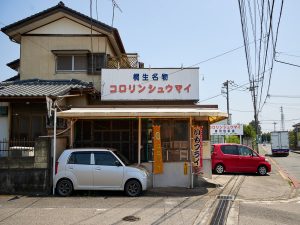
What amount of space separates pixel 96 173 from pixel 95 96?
19.9 ft

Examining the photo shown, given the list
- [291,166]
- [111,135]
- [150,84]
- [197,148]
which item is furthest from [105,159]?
[291,166]

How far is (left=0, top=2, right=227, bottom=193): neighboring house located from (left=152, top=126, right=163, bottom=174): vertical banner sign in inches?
8.6

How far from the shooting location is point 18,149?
13219 mm

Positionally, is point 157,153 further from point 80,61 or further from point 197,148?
point 80,61

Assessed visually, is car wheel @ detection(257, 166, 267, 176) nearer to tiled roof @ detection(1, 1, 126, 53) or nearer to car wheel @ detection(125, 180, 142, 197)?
car wheel @ detection(125, 180, 142, 197)

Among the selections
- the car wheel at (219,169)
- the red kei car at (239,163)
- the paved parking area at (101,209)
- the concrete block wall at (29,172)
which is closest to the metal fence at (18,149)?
the concrete block wall at (29,172)

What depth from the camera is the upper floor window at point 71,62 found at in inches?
719

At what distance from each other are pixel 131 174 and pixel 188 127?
3.43 meters

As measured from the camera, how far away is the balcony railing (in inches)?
740

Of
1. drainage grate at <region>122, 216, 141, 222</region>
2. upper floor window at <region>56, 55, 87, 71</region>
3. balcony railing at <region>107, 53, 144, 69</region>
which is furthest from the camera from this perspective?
balcony railing at <region>107, 53, 144, 69</region>

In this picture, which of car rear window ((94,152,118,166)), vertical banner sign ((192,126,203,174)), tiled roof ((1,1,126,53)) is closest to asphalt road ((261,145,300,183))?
vertical banner sign ((192,126,203,174))

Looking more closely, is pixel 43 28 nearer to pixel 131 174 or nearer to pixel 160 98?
pixel 160 98

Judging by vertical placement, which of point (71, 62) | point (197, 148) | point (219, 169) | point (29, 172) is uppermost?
point (71, 62)

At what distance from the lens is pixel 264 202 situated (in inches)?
450
